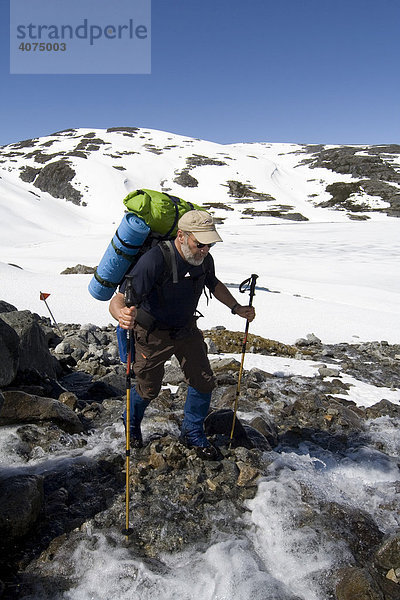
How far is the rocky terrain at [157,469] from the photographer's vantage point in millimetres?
3709

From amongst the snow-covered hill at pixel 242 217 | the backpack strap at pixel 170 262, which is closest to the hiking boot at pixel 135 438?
the backpack strap at pixel 170 262

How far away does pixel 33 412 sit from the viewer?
5.62m

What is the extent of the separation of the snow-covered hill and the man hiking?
8.09 meters

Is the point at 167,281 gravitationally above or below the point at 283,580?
above

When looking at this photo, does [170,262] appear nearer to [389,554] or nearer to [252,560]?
[252,560]

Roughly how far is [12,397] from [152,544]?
290 centimetres

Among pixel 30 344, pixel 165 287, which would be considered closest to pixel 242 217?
pixel 30 344

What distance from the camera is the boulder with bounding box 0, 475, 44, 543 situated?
3689 mm

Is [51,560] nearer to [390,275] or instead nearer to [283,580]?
[283,580]

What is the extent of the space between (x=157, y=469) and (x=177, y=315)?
6.11 feet

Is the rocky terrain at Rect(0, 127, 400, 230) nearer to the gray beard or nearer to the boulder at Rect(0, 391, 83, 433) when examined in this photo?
the boulder at Rect(0, 391, 83, 433)

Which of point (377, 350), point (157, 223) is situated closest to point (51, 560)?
point (157, 223)

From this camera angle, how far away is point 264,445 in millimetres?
5625

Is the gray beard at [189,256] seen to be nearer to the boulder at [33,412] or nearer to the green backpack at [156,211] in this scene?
the green backpack at [156,211]
